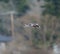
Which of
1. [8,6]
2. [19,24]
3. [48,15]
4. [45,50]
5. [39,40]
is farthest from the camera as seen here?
[8,6]

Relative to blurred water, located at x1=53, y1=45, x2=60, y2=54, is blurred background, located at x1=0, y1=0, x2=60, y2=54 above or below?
above

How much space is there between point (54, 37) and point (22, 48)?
0.66 metres

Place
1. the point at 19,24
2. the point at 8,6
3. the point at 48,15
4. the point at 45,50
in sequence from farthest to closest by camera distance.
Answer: the point at 8,6
the point at 48,15
the point at 19,24
the point at 45,50

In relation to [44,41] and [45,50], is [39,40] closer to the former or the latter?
[44,41]

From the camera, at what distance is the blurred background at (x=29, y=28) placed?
348 cm

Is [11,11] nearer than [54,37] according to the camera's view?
No

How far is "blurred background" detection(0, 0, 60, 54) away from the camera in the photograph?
3.48 meters

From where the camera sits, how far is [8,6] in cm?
483

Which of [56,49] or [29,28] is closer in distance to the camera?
[29,28]

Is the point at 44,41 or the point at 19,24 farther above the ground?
the point at 19,24

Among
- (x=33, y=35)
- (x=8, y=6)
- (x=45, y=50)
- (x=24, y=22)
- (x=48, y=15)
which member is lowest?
(x=45, y=50)

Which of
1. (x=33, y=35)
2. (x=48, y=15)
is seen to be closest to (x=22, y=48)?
(x=33, y=35)

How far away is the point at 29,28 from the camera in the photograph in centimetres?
329

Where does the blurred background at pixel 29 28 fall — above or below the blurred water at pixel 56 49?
above
